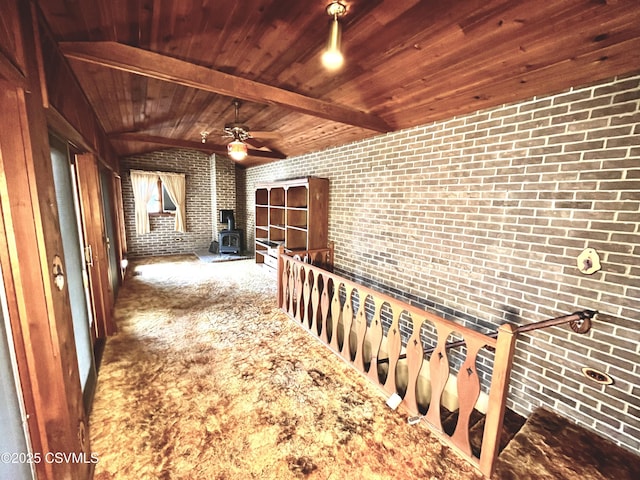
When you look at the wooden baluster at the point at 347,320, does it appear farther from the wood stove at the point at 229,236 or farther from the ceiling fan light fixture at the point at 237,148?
the wood stove at the point at 229,236

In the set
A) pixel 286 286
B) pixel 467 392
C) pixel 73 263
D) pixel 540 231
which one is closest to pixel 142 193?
pixel 286 286

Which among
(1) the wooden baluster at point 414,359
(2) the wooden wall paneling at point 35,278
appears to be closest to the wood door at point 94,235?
(2) the wooden wall paneling at point 35,278

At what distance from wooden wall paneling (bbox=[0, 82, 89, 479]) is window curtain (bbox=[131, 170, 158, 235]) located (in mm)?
5916

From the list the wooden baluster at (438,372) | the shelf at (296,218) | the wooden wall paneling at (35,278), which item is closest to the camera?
the wooden wall paneling at (35,278)

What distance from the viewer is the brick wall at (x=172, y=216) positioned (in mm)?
6586

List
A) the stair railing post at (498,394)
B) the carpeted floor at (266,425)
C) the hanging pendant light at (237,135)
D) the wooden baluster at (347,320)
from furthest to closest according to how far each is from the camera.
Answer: the hanging pendant light at (237,135), the wooden baluster at (347,320), the carpeted floor at (266,425), the stair railing post at (498,394)

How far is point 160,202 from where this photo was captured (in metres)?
7.00

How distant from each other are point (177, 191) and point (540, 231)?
Answer: 23.7 feet

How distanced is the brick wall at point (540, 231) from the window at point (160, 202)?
603 centimetres

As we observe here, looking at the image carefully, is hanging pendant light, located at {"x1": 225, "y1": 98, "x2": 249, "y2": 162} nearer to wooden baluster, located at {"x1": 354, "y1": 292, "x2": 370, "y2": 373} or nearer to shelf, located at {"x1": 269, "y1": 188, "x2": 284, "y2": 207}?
wooden baluster, located at {"x1": 354, "y1": 292, "x2": 370, "y2": 373}

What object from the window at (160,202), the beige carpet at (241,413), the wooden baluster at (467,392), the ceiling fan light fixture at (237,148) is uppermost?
the ceiling fan light fixture at (237,148)

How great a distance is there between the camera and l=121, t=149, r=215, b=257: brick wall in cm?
659

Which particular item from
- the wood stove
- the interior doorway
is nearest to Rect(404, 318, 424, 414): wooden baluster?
the interior doorway

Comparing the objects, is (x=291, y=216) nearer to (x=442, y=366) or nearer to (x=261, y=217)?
(x=261, y=217)
